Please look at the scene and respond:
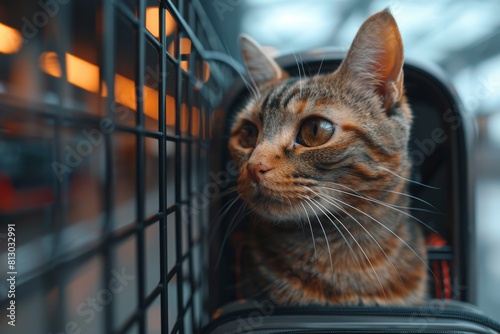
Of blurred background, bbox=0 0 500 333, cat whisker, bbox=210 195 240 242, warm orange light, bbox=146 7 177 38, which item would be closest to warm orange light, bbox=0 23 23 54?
blurred background, bbox=0 0 500 333

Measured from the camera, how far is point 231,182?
0.60 m

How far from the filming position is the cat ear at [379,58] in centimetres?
44

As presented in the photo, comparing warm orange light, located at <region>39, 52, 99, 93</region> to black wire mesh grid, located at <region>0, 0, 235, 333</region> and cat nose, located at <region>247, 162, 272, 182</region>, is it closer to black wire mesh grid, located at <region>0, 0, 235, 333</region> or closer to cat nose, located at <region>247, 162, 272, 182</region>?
black wire mesh grid, located at <region>0, 0, 235, 333</region>

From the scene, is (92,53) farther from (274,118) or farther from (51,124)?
(274,118)

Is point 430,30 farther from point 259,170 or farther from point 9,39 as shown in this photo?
point 9,39

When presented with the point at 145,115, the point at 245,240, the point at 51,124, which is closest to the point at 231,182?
the point at 245,240

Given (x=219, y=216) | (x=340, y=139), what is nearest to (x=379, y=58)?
(x=340, y=139)

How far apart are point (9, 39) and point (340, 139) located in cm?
36

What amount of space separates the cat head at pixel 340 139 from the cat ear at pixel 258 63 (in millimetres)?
88

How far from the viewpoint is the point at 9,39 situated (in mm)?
279

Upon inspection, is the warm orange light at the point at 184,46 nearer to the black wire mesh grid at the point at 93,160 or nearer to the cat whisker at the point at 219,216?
the black wire mesh grid at the point at 93,160

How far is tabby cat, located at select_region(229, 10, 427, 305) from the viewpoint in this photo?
0.45m

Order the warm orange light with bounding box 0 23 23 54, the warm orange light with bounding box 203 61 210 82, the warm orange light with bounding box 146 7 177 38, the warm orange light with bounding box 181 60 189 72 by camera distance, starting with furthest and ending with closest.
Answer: the warm orange light with bounding box 203 61 210 82
the warm orange light with bounding box 181 60 189 72
the warm orange light with bounding box 146 7 177 38
the warm orange light with bounding box 0 23 23 54

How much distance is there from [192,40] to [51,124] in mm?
336
